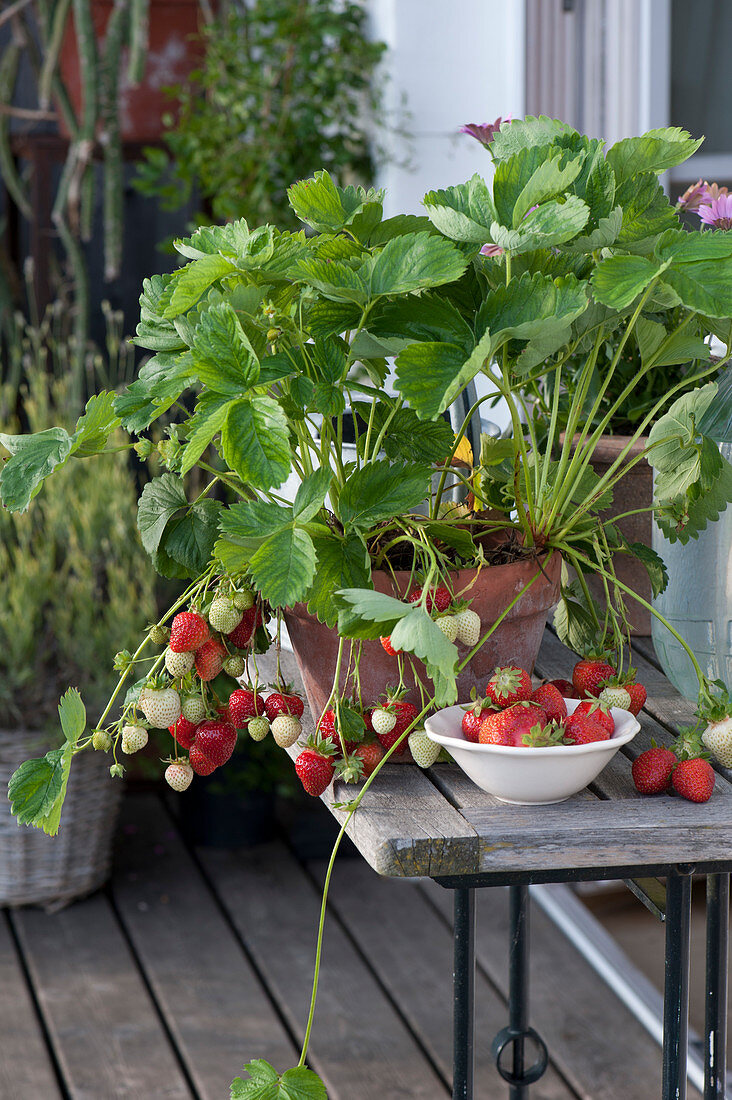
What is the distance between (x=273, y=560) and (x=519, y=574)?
0.62 feet

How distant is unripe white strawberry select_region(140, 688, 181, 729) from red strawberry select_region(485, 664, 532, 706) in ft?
0.65

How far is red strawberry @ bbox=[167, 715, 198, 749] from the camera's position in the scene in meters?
0.79

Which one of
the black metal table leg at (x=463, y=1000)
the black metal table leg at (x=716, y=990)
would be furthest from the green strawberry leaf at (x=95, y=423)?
the black metal table leg at (x=716, y=990)

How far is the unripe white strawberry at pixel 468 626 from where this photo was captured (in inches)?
28.5

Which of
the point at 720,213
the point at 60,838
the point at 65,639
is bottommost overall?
the point at 60,838

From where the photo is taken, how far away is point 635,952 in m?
2.36

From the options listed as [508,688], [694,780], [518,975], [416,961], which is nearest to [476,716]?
[508,688]

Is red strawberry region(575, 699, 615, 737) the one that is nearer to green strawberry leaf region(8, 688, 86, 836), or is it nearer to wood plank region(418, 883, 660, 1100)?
green strawberry leaf region(8, 688, 86, 836)

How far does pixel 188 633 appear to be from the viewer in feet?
2.53

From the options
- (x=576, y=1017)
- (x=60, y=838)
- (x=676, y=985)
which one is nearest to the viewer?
(x=676, y=985)

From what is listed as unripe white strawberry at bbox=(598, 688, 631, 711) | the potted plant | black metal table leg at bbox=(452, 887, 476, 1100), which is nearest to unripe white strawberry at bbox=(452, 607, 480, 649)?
the potted plant

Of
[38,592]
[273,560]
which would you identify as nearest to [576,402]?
[273,560]

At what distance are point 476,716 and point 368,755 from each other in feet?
0.24

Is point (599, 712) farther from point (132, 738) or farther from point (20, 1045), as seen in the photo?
point (20, 1045)
